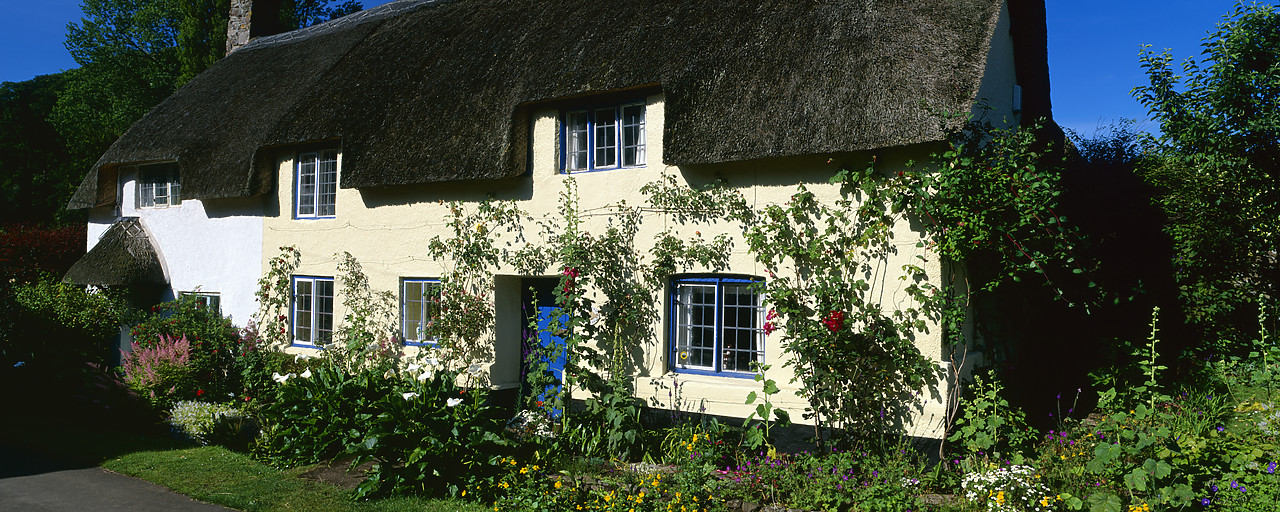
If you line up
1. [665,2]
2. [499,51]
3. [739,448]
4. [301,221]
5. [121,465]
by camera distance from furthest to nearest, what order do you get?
[301,221], [499,51], [665,2], [121,465], [739,448]

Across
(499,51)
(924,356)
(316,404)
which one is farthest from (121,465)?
(924,356)

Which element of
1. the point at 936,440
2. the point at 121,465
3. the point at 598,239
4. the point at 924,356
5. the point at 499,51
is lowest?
the point at 121,465

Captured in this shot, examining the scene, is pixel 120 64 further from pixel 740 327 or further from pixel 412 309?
pixel 740 327

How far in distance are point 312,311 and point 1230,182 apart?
11.6 meters

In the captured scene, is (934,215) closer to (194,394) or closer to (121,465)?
(121,465)

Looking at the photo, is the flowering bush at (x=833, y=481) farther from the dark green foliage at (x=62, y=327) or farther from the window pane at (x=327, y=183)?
the dark green foliage at (x=62, y=327)

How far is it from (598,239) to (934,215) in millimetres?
3589

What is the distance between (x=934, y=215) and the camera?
691cm

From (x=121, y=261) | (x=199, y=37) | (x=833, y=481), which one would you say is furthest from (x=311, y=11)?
(x=833, y=481)

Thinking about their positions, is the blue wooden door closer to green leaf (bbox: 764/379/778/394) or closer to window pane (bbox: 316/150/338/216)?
green leaf (bbox: 764/379/778/394)

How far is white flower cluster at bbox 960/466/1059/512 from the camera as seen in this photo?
577cm

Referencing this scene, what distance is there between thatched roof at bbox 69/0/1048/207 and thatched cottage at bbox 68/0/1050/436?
0.09 ft

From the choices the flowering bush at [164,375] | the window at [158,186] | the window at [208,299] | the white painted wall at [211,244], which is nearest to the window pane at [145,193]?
the window at [158,186]

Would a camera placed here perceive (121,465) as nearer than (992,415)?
No
